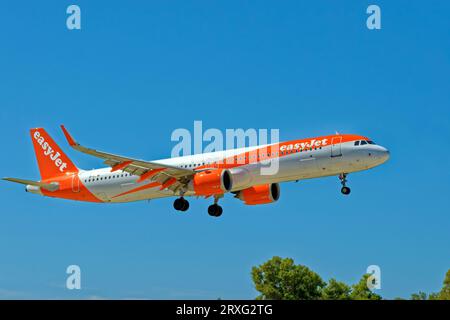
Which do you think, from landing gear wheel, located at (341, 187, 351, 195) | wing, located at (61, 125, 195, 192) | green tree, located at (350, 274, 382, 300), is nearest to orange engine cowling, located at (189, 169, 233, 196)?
wing, located at (61, 125, 195, 192)

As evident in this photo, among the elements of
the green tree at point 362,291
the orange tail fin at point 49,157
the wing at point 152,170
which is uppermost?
the orange tail fin at point 49,157

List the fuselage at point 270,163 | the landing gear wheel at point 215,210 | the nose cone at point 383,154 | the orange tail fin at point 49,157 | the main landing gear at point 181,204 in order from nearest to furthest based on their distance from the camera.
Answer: the nose cone at point 383,154 → the fuselage at point 270,163 → the main landing gear at point 181,204 → the landing gear wheel at point 215,210 → the orange tail fin at point 49,157

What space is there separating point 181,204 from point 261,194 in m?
5.73

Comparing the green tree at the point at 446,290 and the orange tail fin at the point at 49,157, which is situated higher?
the orange tail fin at the point at 49,157

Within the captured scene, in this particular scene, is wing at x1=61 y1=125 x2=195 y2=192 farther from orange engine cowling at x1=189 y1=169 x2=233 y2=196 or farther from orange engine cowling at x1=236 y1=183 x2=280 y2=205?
orange engine cowling at x1=236 y1=183 x2=280 y2=205

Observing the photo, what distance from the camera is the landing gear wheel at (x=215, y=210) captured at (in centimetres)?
5869

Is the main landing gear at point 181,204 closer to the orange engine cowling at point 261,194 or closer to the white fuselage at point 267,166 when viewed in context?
the white fuselage at point 267,166

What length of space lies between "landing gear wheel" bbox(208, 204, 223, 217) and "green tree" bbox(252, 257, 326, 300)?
2434cm

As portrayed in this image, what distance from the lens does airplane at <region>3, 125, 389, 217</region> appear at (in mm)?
50625

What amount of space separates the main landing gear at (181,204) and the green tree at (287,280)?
26051 mm

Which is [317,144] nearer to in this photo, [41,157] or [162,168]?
[162,168]

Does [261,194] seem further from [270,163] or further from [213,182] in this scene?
[270,163]

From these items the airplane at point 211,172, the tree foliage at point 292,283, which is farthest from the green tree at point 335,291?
the airplane at point 211,172
